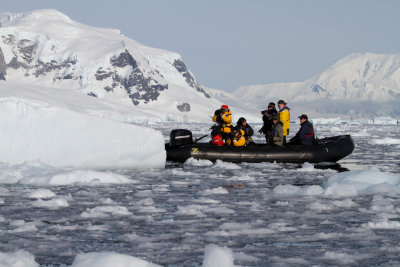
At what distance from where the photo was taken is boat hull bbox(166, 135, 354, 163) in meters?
14.0

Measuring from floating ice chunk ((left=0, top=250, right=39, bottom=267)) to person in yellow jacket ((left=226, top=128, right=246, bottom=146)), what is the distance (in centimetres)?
1024

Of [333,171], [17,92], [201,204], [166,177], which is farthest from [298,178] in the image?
[17,92]

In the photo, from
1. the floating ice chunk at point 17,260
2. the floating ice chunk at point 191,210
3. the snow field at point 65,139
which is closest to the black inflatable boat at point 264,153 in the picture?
the snow field at point 65,139

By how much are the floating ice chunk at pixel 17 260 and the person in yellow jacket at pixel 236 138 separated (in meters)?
10.2

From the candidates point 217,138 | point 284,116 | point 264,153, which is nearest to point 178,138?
point 217,138

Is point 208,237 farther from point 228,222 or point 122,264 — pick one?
point 122,264

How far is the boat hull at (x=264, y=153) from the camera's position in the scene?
14.0m

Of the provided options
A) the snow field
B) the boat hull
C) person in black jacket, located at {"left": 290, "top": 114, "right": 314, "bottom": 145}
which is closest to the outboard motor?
the boat hull

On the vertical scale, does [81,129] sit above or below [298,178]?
above

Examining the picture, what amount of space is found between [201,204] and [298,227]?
195 cm

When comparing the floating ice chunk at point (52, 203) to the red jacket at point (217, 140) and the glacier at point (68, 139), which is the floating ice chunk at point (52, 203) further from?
the red jacket at point (217, 140)

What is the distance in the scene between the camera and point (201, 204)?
7566 millimetres

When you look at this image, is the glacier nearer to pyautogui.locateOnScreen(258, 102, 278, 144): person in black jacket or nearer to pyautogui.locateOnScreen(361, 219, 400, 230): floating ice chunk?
pyautogui.locateOnScreen(258, 102, 278, 144): person in black jacket

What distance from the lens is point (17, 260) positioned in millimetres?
4281
